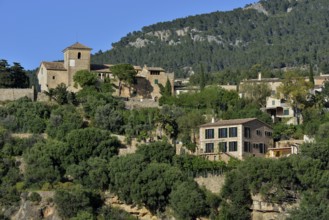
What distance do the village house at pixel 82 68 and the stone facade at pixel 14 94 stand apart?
10.3 feet

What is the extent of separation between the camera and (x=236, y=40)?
149 metres

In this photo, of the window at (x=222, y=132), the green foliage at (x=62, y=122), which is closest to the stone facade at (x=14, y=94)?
the green foliage at (x=62, y=122)

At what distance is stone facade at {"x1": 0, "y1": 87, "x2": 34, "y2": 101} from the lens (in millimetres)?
76000

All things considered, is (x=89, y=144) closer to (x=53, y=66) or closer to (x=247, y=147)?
(x=247, y=147)

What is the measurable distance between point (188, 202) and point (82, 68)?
2756 cm

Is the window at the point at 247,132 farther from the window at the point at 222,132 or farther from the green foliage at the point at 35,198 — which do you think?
the green foliage at the point at 35,198

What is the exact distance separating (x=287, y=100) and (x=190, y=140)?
34.6ft

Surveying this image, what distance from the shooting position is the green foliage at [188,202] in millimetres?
56375

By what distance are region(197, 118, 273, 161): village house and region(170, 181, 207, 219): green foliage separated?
8991 millimetres

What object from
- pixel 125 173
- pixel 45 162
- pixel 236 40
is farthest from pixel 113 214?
pixel 236 40

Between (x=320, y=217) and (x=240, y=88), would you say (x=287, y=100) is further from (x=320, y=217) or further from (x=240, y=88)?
(x=320, y=217)

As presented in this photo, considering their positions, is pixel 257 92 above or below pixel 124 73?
below

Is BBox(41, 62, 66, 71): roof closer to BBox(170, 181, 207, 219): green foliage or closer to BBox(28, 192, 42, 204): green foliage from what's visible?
BBox(28, 192, 42, 204): green foliage

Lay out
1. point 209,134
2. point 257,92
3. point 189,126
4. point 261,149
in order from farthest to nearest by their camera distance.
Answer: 1. point 257,92
2. point 189,126
3. point 261,149
4. point 209,134
